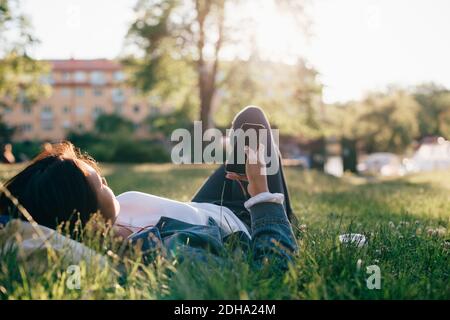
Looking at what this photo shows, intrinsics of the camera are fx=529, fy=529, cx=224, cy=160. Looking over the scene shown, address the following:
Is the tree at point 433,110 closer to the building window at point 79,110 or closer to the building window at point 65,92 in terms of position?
the building window at point 79,110

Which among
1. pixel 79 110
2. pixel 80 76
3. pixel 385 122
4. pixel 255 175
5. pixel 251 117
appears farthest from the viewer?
pixel 79 110

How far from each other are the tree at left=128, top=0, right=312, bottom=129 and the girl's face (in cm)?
2133

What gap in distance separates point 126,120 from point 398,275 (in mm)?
75246

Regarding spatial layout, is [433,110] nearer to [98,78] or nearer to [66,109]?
[98,78]

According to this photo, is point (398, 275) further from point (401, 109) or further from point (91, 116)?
point (91, 116)

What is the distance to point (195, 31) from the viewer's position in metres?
24.6

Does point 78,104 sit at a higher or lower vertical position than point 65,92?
lower

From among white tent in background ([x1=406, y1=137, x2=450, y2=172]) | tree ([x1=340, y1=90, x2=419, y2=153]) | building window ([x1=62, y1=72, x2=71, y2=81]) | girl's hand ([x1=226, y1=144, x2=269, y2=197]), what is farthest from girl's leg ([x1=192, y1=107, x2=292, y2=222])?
building window ([x1=62, y1=72, x2=71, y2=81])

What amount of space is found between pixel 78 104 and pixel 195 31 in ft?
236

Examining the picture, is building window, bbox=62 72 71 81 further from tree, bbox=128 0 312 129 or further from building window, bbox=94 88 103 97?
tree, bbox=128 0 312 129

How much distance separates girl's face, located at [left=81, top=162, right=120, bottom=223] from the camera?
2.52 meters

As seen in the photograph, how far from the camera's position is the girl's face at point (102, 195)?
252 cm

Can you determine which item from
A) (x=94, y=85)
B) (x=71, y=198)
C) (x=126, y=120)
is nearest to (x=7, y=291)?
(x=71, y=198)

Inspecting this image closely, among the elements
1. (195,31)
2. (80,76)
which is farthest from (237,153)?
(80,76)
